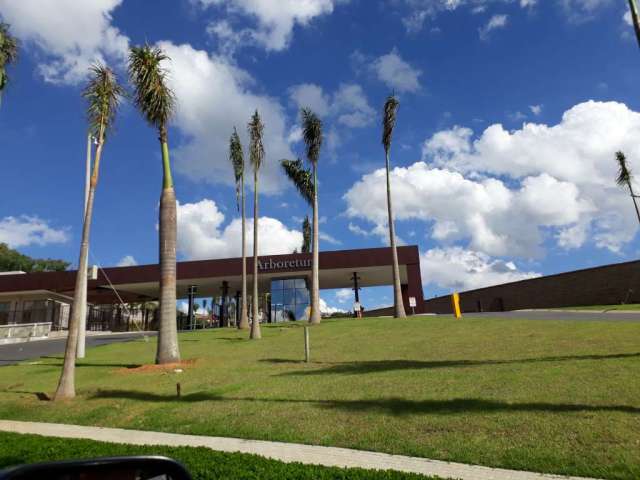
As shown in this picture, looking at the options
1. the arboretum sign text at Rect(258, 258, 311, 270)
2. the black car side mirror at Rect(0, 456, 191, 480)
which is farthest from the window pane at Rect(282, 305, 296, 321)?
the black car side mirror at Rect(0, 456, 191, 480)

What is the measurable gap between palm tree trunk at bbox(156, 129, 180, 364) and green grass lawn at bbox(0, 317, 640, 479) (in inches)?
48.6

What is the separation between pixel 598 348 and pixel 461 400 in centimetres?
691

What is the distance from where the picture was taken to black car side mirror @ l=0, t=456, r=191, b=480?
1716mm

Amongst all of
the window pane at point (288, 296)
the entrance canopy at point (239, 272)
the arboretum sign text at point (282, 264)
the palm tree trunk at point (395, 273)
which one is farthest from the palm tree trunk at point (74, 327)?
the window pane at point (288, 296)

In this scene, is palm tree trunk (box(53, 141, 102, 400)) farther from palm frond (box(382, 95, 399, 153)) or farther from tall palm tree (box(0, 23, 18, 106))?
palm frond (box(382, 95, 399, 153))

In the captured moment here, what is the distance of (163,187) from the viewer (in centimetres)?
1839

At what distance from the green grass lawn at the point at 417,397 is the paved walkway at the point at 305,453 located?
0.23 meters

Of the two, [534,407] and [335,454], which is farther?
[534,407]

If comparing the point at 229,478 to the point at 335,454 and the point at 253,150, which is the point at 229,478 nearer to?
the point at 335,454

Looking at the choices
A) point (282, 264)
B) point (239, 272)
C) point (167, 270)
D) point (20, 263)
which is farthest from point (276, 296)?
point (20, 263)

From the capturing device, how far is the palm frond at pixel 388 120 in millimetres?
31922

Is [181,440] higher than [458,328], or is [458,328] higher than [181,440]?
[458,328]

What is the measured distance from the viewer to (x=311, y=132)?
3291cm

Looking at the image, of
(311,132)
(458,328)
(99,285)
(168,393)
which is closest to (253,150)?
(311,132)
